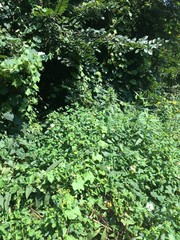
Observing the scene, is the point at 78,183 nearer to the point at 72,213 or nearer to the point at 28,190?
the point at 72,213

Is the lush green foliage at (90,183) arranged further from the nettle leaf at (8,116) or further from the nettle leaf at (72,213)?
the nettle leaf at (8,116)

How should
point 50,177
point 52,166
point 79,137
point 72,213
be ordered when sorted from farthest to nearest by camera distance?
point 79,137, point 52,166, point 50,177, point 72,213

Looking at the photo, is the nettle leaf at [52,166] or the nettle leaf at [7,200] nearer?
the nettle leaf at [7,200]

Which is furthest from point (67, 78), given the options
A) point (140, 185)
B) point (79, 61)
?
point (140, 185)

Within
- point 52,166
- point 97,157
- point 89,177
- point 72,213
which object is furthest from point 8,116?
point 72,213

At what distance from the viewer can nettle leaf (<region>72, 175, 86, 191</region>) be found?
216 cm

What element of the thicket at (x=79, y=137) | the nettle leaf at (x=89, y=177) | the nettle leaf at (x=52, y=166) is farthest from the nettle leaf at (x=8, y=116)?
the nettle leaf at (x=89, y=177)

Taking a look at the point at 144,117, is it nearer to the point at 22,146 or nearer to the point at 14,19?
the point at 22,146

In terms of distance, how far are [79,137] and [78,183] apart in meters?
0.57

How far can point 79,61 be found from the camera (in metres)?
3.92

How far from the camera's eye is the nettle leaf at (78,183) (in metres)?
2.16

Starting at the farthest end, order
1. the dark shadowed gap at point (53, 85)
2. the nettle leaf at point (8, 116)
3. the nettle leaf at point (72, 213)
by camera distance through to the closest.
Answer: the dark shadowed gap at point (53, 85) → the nettle leaf at point (8, 116) → the nettle leaf at point (72, 213)

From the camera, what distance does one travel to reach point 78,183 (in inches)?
85.7

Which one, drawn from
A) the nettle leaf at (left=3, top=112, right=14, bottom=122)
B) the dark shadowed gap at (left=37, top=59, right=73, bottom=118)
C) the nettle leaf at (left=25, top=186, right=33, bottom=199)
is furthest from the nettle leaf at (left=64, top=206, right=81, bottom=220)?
the dark shadowed gap at (left=37, top=59, right=73, bottom=118)
